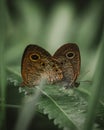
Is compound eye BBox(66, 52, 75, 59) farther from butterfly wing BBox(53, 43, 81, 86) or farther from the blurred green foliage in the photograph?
the blurred green foliage

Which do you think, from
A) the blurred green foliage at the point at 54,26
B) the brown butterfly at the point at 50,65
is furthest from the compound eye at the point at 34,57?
the blurred green foliage at the point at 54,26

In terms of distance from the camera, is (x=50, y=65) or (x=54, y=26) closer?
(x=50, y=65)

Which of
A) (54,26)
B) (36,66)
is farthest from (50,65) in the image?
(54,26)

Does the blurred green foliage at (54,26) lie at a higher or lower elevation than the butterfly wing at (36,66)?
higher

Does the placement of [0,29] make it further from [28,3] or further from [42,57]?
[28,3]

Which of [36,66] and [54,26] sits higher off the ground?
[54,26]

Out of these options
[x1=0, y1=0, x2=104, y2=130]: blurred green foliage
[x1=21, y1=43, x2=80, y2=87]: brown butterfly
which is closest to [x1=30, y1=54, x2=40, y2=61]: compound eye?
[x1=21, y1=43, x2=80, y2=87]: brown butterfly

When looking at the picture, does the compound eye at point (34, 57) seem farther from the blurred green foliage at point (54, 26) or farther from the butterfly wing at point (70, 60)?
the blurred green foliage at point (54, 26)

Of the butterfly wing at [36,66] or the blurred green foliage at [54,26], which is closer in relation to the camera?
the butterfly wing at [36,66]

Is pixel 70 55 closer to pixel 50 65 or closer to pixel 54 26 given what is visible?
pixel 50 65

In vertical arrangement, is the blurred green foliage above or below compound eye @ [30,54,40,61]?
above
